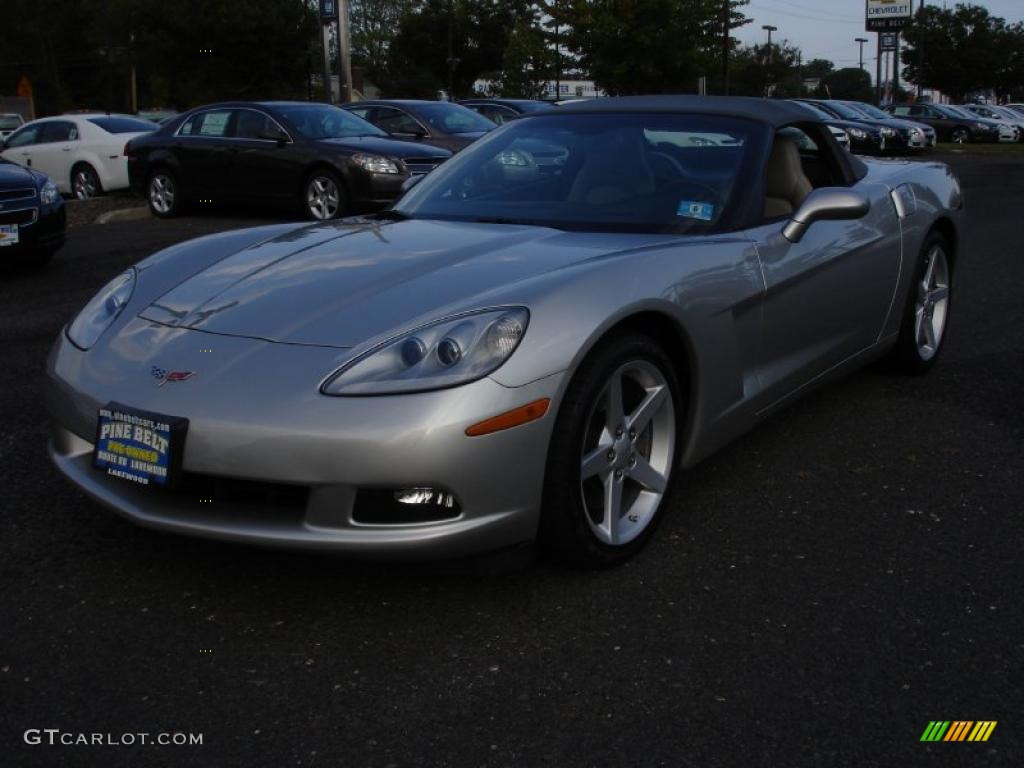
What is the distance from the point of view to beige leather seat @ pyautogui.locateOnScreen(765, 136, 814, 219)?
396 cm

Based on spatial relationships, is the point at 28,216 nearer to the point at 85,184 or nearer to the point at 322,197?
the point at 322,197

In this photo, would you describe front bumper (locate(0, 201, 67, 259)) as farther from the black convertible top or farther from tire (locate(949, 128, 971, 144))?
tire (locate(949, 128, 971, 144))

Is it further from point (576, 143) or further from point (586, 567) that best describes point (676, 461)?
point (576, 143)

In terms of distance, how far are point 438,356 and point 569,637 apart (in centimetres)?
76

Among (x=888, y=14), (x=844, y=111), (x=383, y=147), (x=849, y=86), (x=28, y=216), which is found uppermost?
(x=888, y=14)

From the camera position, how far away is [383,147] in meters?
12.1

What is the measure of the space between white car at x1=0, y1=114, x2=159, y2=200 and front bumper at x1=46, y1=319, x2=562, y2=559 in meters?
13.7

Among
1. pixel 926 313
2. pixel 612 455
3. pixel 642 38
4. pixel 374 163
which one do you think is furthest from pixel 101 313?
pixel 642 38

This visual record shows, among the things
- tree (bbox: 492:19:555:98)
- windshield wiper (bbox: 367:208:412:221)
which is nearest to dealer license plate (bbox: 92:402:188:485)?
windshield wiper (bbox: 367:208:412:221)

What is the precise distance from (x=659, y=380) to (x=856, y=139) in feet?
81.6

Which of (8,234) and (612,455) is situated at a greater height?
(8,234)

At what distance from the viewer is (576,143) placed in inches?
161

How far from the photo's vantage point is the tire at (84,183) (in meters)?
15.6

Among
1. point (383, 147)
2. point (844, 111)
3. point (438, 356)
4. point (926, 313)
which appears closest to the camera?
point (438, 356)
